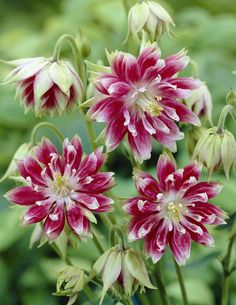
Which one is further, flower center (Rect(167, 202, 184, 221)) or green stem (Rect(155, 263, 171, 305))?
green stem (Rect(155, 263, 171, 305))

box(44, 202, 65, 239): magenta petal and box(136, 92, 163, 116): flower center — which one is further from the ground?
box(136, 92, 163, 116): flower center

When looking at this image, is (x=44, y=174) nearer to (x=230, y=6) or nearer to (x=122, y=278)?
(x=122, y=278)

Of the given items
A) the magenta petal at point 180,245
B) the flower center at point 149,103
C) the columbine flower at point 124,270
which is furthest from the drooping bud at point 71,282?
the flower center at point 149,103

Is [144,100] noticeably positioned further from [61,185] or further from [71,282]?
[71,282]

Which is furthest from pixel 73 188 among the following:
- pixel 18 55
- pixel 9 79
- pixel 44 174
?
pixel 18 55

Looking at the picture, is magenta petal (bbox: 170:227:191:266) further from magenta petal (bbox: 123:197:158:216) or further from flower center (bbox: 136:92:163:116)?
flower center (bbox: 136:92:163:116)

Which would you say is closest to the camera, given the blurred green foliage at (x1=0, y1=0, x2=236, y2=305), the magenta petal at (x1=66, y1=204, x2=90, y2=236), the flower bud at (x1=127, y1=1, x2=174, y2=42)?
the magenta petal at (x1=66, y1=204, x2=90, y2=236)

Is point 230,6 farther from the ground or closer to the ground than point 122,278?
closer to the ground

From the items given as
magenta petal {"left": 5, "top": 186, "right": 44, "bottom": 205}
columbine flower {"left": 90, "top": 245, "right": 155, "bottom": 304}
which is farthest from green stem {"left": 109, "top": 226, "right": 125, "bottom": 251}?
magenta petal {"left": 5, "top": 186, "right": 44, "bottom": 205}
